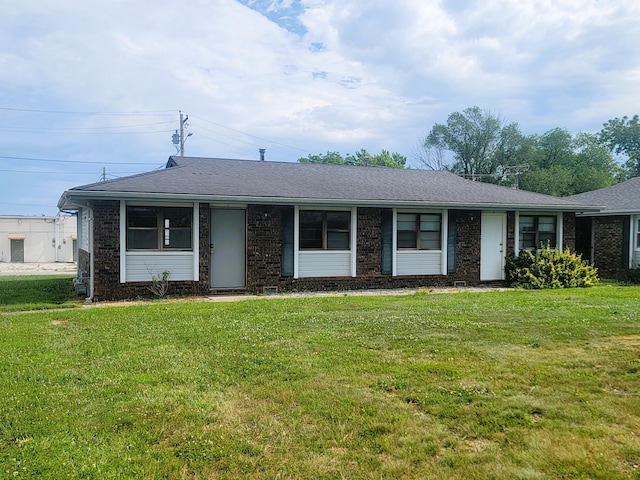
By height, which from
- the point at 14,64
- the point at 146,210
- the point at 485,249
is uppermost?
the point at 14,64

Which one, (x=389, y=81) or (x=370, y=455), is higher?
(x=389, y=81)

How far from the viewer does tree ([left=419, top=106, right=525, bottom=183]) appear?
143ft

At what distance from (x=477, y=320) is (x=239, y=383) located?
4431 mm

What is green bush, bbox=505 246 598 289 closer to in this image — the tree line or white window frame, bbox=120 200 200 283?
white window frame, bbox=120 200 200 283

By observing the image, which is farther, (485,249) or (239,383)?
(485,249)

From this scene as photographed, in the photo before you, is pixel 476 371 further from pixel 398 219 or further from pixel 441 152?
pixel 441 152

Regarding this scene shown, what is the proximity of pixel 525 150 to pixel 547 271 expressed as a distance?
32049 millimetres

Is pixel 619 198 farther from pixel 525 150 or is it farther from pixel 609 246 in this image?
pixel 525 150

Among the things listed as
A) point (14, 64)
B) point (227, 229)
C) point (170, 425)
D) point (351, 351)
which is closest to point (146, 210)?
point (227, 229)

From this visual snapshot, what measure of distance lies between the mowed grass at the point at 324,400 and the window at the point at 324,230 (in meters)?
5.51

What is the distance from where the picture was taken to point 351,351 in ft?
19.0

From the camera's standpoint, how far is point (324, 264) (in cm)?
1298

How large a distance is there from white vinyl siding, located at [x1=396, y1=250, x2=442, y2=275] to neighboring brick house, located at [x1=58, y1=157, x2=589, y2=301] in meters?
0.03

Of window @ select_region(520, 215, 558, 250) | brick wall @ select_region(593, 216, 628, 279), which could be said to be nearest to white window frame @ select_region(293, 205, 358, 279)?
window @ select_region(520, 215, 558, 250)
